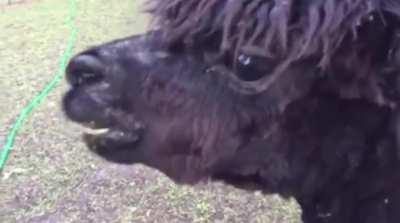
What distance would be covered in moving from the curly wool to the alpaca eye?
3cm

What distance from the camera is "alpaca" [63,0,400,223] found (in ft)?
6.73

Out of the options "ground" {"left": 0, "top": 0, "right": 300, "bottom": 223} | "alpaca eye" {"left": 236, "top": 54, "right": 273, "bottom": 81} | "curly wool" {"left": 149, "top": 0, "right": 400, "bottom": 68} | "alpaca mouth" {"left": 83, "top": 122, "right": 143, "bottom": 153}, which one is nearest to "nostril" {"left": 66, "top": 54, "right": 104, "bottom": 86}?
"alpaca mouth" {"left": 83, "top": 122, "right": 143, "bottom": 153}

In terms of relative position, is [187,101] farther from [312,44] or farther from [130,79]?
[312,44]

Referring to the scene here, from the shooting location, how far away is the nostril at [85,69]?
2250 mm

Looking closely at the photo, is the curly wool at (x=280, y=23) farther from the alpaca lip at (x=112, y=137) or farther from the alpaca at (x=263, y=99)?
the alpaca lip at (x=112, y=137)

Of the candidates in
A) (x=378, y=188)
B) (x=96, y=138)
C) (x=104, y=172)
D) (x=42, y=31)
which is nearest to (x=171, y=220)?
(x=104, y=172)

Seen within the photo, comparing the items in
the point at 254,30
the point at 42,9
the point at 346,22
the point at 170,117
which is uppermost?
the point at 346,22

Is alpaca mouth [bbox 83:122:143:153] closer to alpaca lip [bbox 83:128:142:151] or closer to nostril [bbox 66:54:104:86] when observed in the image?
alpaca lip [bbox 83:128:142:151]

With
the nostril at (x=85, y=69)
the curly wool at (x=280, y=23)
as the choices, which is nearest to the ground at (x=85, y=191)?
the nostril at (x=85, y=69)

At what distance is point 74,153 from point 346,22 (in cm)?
299

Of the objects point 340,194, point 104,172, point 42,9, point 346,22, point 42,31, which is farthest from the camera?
point 42,9

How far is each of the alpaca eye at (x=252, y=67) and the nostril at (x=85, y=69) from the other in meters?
0.46

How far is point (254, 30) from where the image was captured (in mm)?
2080

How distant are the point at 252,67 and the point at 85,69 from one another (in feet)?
1.81
